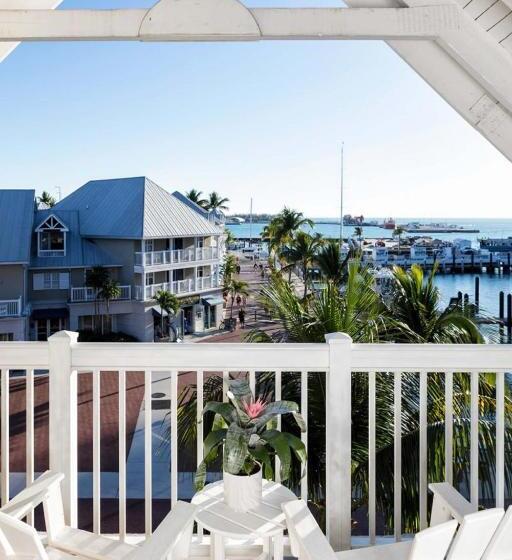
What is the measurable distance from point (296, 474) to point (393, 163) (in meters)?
48.6

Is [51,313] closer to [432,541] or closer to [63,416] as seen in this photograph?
[63,416]

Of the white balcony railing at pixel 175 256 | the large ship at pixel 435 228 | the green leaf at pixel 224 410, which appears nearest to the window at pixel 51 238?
the white balcony railing at pixel 175 256

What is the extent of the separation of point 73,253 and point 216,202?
56.3ft

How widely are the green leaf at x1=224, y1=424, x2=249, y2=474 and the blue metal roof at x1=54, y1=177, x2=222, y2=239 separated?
21.0m

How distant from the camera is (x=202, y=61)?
34.9 m

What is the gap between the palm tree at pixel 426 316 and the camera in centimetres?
475

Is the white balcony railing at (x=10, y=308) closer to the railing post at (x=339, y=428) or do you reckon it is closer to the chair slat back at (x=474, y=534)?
the railing post at (x=339, y=428)

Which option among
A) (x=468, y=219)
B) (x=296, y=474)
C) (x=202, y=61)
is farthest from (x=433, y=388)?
(x=468, y=219)

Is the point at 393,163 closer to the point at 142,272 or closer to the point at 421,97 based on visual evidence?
the point at 421,97

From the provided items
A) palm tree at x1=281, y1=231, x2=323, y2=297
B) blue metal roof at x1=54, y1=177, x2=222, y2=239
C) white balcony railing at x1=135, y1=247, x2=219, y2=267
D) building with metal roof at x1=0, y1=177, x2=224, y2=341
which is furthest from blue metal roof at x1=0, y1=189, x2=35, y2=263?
palm tree at x1=281, y1=231, x2=323, y2=297

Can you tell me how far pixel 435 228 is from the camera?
46844 mm

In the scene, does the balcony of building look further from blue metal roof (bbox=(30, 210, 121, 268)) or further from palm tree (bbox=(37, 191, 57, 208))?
palm tree (bbox=(37, 191, 57, 208))

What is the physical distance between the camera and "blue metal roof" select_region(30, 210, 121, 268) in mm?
21020

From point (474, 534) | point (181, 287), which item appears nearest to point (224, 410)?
point (474, 534)
